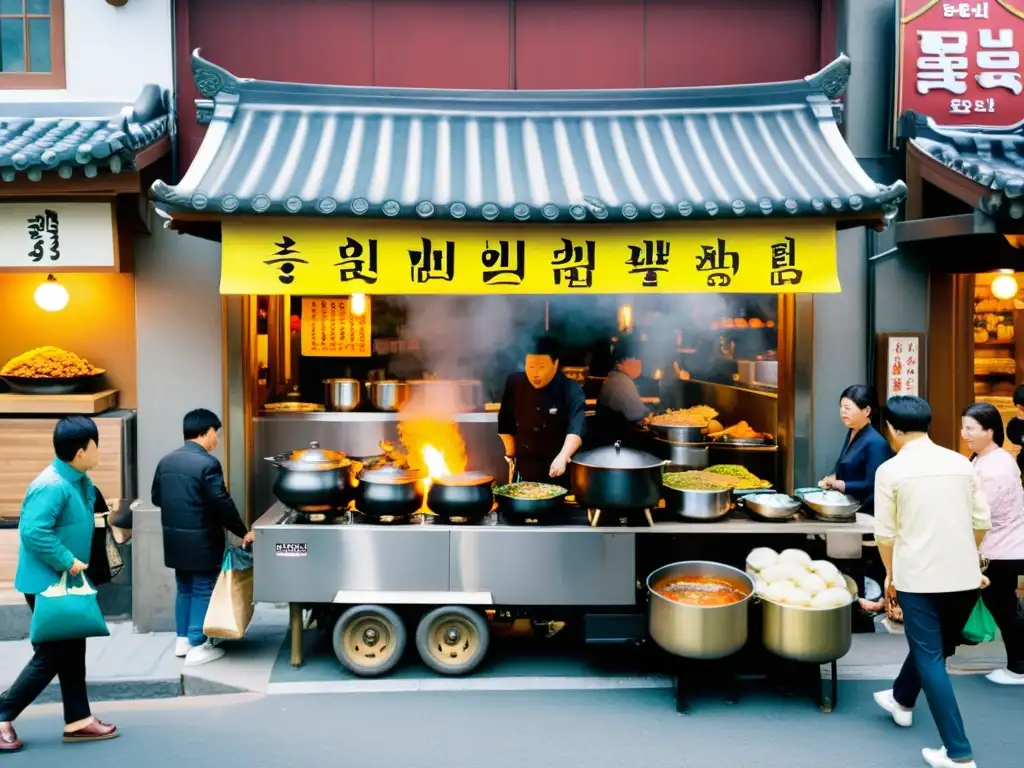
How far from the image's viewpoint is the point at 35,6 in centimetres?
825

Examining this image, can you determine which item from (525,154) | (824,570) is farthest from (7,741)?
(525,154)

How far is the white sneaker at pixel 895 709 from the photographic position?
573cm

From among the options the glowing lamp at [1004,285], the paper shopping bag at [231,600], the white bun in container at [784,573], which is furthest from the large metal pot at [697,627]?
the glowing lamp at [1004,285]

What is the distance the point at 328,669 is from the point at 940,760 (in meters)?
4.39

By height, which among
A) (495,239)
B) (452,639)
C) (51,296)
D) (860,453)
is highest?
(495,239)

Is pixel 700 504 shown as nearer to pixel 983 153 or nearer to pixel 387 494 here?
pixel 387 494

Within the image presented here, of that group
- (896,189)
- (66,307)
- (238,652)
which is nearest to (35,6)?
(66,307)

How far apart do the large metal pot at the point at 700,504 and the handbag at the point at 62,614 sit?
426 centimetres

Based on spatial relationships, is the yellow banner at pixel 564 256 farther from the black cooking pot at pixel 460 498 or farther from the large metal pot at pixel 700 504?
the large metal pot at pixel 700 504

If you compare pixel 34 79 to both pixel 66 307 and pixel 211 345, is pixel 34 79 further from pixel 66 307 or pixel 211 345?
pixel 211 345

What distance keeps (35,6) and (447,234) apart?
493cm

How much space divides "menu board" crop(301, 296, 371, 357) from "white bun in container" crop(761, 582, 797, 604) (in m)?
5.75

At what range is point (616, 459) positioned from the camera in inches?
260

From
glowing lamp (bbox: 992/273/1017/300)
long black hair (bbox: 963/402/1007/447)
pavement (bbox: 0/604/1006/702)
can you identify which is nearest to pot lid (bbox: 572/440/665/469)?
pavement (bbox: 0/604/1006/702)
